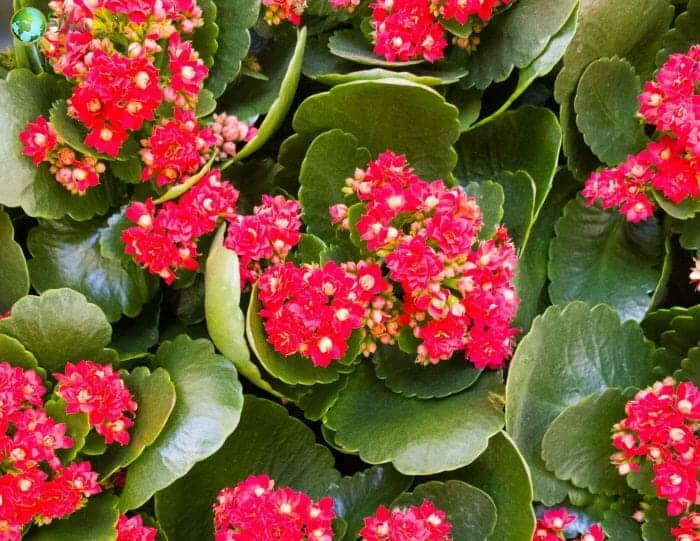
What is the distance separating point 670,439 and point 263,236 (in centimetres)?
54

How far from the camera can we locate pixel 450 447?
2.88 ft

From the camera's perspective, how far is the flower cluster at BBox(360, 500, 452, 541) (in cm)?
82

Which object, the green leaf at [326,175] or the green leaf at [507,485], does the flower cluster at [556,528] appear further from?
the green leaf at [326,175]

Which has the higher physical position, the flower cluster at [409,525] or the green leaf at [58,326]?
the green leaf at [58,326]

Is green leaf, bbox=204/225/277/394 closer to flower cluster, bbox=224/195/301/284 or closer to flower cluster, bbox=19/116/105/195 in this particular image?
flower cluster, bbox=224/195/301/284

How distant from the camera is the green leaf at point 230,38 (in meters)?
1.03

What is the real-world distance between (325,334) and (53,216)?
0.40m

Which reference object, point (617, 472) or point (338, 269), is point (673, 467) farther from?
point (338, 269)

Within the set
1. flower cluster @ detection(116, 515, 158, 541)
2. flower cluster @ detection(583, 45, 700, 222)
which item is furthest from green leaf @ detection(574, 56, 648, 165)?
flower cluster @ detection(116, 515, 158, 541)

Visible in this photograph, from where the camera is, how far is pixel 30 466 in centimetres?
79

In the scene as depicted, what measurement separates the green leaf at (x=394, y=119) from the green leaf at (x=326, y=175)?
32 millimetres

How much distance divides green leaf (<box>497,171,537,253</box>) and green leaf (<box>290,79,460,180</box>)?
0.09 meters

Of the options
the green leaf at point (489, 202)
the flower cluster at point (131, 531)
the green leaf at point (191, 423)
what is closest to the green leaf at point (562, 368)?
the green leaf at point (489, 202)

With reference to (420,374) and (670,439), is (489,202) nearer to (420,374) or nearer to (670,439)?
(420,374)
